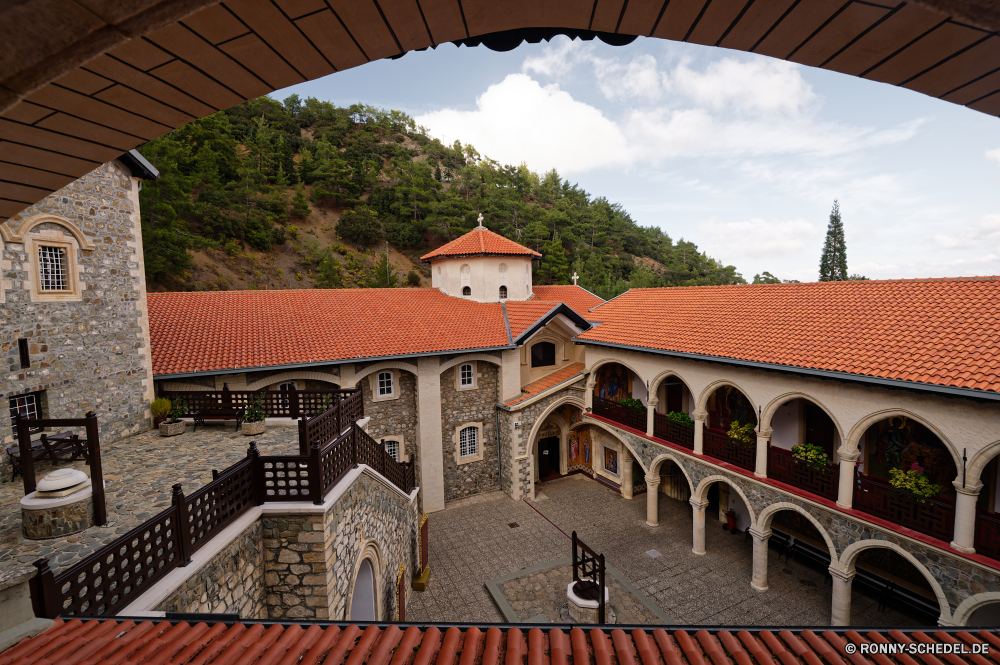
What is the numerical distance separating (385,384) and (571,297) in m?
11.7

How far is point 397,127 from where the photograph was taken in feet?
201

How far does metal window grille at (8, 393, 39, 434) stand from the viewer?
7738mm

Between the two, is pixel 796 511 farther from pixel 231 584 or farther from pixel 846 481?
pixel 231 584

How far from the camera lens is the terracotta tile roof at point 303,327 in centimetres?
1293

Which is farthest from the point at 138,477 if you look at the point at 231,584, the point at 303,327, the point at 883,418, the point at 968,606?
the point at 968,606

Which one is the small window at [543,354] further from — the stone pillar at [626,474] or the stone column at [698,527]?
the stone column at [698,527]

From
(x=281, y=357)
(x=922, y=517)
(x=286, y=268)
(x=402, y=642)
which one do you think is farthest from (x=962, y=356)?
(x=286, y=268)

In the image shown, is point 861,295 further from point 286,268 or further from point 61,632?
point 286,268

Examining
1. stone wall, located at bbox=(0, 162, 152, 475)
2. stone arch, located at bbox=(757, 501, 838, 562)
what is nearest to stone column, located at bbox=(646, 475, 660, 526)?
stone arch, located at bbox=(757, 501, 838, 562)

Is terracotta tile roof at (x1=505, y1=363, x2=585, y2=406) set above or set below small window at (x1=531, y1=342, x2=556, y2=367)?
below

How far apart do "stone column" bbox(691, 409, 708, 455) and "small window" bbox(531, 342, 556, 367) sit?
23.6 ft

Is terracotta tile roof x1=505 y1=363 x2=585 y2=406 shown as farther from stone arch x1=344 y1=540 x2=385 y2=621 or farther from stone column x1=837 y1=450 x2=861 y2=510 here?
stone column x1=837 y1=450 x2=861 y2=510

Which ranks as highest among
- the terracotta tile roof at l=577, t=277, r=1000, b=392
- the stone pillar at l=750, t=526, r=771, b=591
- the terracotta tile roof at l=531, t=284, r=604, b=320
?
the terracotta tile roof at l=531, t=284, r=604, b=320

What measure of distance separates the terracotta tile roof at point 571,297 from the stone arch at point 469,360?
6675mm
